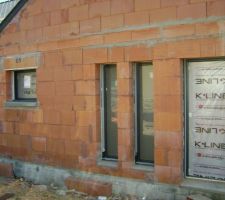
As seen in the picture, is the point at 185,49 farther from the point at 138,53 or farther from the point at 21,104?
the point at 21,104

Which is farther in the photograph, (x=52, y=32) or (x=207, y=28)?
(x=52, y=32)

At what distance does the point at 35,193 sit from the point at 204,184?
3.37 meters

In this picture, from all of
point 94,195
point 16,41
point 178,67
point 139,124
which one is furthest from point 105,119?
point 16,41

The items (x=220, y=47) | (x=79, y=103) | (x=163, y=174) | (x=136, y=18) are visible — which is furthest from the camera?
(x=79, y=103)

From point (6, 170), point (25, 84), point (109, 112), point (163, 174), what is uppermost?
point (25, 84)

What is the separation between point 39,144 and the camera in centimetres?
845

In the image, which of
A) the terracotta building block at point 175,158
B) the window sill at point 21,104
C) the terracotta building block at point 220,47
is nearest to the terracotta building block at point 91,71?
the window sill at point 21,104

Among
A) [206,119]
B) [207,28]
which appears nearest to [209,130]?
[206,119]

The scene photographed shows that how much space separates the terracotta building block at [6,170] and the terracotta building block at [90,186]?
1.80 meters

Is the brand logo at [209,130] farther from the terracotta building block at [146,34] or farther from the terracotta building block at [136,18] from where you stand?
the terracotta building block at [136,18]

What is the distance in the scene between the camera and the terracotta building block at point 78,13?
295 inches

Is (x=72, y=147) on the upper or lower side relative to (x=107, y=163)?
upper

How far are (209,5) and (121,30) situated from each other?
5.49ft

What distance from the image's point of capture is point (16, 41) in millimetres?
8891
